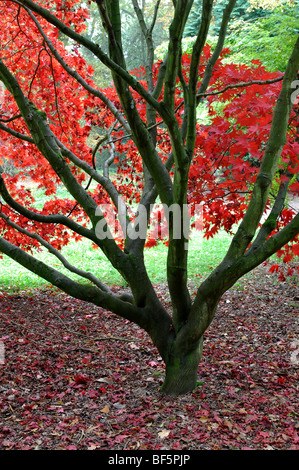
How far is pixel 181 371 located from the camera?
3.10m

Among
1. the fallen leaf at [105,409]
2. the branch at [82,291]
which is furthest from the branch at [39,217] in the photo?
the fallen leaf at [105,409]

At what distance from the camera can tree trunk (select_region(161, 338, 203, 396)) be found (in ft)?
10.2

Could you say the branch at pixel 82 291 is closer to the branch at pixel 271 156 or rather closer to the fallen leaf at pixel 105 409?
the fallen leaf at pixel 105 409

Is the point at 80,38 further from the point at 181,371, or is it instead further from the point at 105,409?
the point at 105,409

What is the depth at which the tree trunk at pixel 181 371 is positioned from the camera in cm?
310

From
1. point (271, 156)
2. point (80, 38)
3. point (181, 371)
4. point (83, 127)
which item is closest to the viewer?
point (80, 38)

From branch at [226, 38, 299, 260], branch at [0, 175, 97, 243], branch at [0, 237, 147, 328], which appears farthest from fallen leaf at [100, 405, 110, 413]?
branch at [226, 38, 299, 260]

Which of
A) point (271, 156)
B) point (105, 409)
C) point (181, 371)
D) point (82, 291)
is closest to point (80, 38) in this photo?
point (271, 156)

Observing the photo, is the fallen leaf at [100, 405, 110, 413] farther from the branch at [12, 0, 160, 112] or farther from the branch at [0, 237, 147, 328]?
the branch at [12, 0, 160, 112]

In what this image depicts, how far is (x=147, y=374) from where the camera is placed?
12.0 ft
